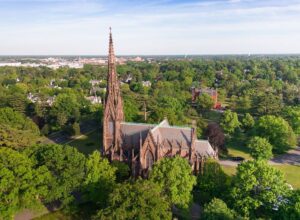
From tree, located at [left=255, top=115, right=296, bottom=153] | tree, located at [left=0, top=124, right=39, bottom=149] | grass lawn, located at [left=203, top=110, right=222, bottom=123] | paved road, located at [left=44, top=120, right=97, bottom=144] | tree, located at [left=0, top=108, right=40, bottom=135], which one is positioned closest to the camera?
tree, located at [left=0, top=124, right=39, bottom=149]

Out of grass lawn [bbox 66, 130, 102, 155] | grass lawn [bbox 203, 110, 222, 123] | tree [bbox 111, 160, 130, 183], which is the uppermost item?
tree [bbox 111, 160, 130, 183]

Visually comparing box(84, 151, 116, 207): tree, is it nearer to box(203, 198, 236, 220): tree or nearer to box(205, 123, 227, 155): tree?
box(203, 198, 236, 220): tree

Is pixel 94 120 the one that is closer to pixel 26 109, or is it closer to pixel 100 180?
pixel 26 109

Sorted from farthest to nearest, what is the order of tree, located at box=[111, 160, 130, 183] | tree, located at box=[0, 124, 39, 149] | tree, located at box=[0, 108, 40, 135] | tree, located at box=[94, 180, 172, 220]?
tree, located at box=[0, 108, 40, 135] → tree, located at box=[0, 124, 39, 149] → tree, located at box=[111, 160, 130, 183] → tree, located at box=[94, 180, 172, 220]

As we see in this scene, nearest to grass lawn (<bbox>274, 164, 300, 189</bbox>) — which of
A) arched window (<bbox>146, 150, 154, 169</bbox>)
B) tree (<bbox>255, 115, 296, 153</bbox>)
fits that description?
tree (<bbox>255, 115, 296, 153</bbox>)

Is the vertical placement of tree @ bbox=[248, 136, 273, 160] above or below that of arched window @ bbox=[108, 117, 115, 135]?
below

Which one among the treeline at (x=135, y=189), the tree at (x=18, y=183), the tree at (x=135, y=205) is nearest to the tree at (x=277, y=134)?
the treeline at (x=135, y=189)

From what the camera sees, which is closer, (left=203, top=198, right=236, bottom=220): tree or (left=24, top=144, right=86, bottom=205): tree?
(left=203, top=198, right=236, bottom=220): tree

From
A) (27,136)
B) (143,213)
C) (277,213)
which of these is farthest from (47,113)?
(277,213)

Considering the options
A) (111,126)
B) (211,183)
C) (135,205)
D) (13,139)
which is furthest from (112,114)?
(135,205)
